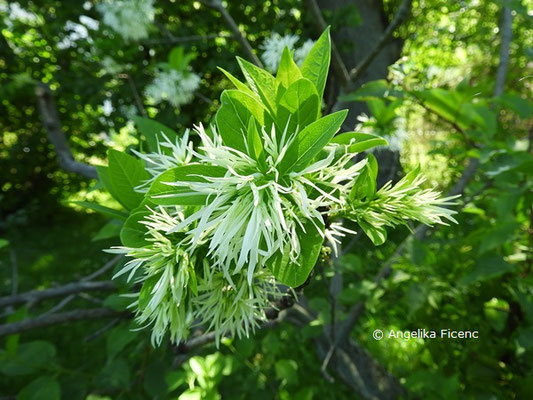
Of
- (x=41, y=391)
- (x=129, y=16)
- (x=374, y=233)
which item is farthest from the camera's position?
(x=129, y=16)

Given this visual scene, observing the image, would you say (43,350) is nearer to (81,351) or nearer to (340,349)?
(340,349)

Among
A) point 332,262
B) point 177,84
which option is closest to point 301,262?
point 332,262

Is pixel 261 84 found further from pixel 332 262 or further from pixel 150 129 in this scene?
pixel 332 262

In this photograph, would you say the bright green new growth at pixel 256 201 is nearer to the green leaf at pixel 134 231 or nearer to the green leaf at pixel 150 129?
the green leaf at pixel 134 231

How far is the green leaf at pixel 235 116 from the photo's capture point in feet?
1.52

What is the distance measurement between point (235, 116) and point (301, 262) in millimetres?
208

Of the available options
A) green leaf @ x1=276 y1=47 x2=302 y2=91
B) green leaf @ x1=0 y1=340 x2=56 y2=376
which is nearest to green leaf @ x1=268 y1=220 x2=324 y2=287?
green leaf @ x1=276 y1=47 x2=302 y2=91

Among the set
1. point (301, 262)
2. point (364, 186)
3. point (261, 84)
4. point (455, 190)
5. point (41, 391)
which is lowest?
point (41, 391)

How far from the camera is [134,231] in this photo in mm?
519

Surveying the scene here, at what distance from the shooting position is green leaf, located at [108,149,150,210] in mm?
592

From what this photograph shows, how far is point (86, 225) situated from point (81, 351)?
3.56 metres

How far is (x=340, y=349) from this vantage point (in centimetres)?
158

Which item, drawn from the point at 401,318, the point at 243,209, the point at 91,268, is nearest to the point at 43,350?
the point at 243,209

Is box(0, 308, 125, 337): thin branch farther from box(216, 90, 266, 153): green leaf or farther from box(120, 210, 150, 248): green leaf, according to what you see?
box(216, 90, 266, 153): green leaf
